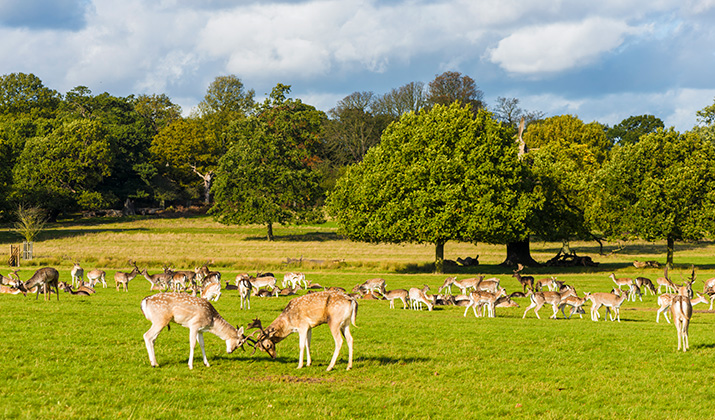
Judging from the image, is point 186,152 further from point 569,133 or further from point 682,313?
point 682,313

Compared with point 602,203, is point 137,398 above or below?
below

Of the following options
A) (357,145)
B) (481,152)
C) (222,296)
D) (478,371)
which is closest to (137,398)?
(478,371)

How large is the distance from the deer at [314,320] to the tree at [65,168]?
72.9 meters

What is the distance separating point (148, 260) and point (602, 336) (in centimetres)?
3542

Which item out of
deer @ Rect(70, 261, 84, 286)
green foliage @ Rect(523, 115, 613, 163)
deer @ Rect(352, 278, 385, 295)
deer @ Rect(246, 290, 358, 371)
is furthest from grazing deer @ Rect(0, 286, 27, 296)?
green foliage @ Rect(523, 115, 613, 163)

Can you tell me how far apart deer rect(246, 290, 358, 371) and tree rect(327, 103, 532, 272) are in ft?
91.9

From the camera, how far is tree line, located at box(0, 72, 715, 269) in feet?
138

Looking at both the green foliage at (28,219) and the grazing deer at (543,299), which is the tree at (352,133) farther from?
the grazing deer at (543,299)

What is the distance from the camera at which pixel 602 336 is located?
58.8 ft

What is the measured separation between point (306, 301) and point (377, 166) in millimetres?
31949

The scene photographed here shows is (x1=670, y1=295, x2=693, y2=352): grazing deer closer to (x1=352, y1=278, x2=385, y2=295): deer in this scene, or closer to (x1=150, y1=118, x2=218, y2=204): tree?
(x1=352, y1=278, x2=385, y2=295): deer

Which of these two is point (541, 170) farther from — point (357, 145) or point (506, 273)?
point (357, 145)

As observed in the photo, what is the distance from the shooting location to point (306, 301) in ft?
42.0

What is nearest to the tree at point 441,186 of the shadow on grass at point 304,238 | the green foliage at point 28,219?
the shadow on grass at point 304,238
